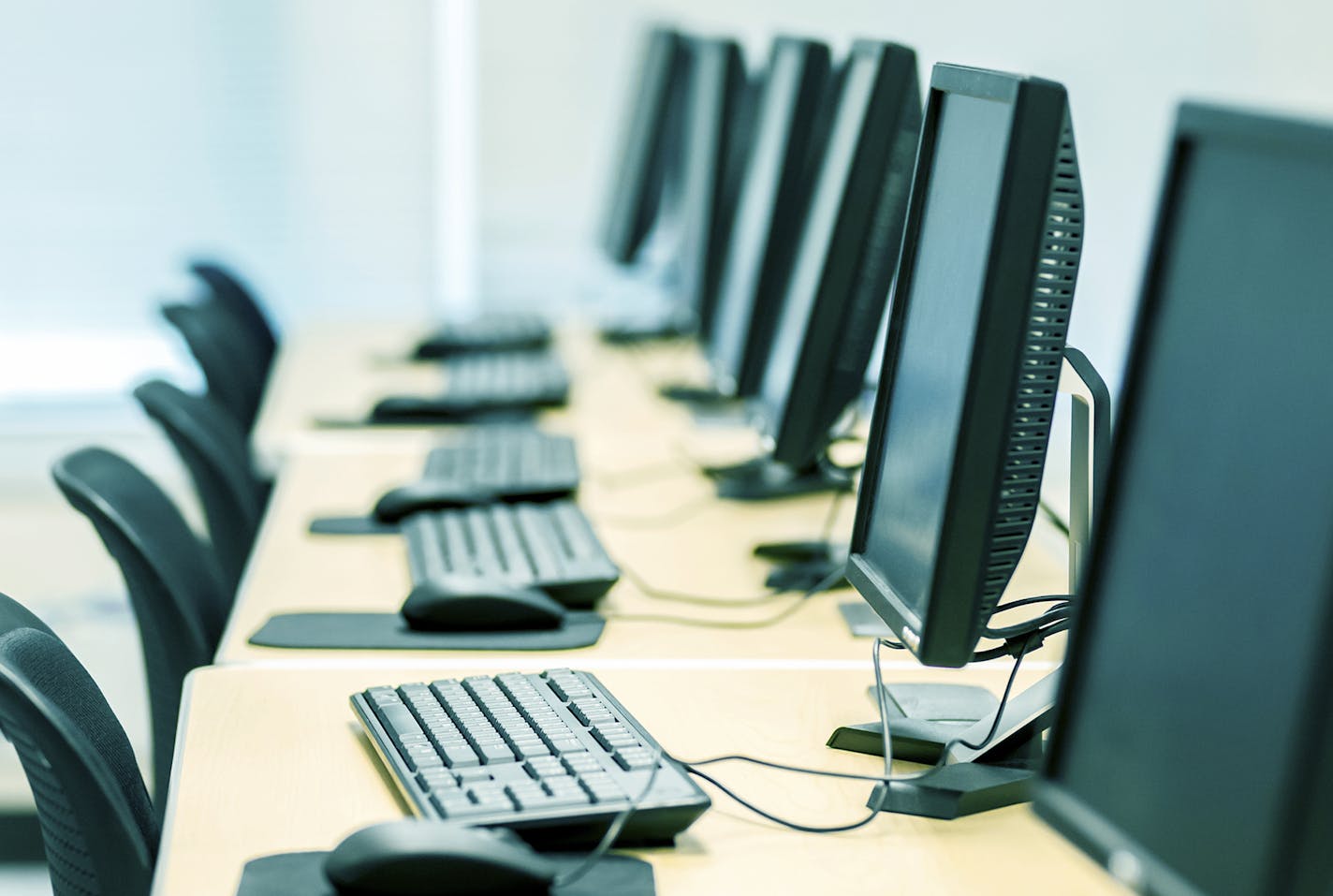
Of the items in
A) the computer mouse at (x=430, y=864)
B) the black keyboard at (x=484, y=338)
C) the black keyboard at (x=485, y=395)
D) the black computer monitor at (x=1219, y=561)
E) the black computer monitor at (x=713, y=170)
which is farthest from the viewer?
the black keyboard at (x=484, y=338)

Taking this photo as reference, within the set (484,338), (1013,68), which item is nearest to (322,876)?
(1013,68)

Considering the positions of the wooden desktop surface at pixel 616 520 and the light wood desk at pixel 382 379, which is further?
the light wood desk at pixel 382 379

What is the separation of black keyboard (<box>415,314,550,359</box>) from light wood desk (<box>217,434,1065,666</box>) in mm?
704

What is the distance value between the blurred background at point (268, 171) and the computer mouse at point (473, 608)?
242 cm

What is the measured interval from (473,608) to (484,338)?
168 cm

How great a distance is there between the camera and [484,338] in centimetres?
306

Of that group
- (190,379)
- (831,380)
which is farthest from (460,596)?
(190,379)

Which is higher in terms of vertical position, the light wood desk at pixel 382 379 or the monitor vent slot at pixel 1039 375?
the monitor vent slot at pixel 1039 375

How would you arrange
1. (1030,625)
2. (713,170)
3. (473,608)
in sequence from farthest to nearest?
1. (713,170)
2. (473,608)
3. (1030,625)

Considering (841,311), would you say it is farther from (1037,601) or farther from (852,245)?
(1037,601)

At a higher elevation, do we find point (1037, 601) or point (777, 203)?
point (777, 203)

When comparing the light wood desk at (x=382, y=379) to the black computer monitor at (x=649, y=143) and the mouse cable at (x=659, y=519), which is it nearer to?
the black computer monitor at (x=649, y=143)

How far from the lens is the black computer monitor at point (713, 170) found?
2.37 m

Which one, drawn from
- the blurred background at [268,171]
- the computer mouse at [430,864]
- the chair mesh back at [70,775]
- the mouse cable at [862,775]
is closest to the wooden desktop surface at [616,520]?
the mouse cable at [862,775]
